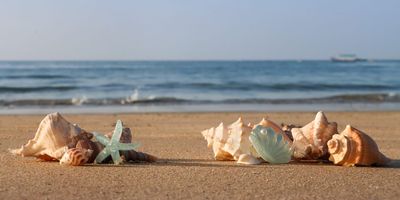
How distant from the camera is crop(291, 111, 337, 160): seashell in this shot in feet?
17.5

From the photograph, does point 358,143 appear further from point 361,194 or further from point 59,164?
point 59,164

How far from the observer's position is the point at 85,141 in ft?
16.9

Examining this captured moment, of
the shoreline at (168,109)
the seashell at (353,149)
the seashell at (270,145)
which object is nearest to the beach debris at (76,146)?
the seashell at (270,145)

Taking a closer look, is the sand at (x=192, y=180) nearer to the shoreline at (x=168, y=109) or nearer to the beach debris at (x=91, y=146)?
the beach debris at (x=91, y=146)

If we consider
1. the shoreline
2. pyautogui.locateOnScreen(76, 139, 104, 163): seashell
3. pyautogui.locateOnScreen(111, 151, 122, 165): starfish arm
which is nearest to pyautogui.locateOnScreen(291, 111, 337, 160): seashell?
pyautogui.locateOnScreen(111, 151, 122, 165): starfish arm

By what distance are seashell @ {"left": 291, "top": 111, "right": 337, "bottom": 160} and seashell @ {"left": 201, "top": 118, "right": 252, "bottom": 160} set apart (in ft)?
1.46

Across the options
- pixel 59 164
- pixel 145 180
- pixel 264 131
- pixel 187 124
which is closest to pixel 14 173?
pixel 59 164

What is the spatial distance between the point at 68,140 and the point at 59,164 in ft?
0.72

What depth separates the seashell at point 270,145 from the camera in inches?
199

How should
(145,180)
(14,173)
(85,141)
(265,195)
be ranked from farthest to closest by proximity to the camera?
(85,141) → (14,173) → (145,180) → (265,195)

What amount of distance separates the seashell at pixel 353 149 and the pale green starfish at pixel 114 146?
1.65 metres

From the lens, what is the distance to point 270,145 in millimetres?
5137

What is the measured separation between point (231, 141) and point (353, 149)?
1061 mm

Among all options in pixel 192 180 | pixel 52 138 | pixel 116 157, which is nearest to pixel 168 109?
pixel 52 138
